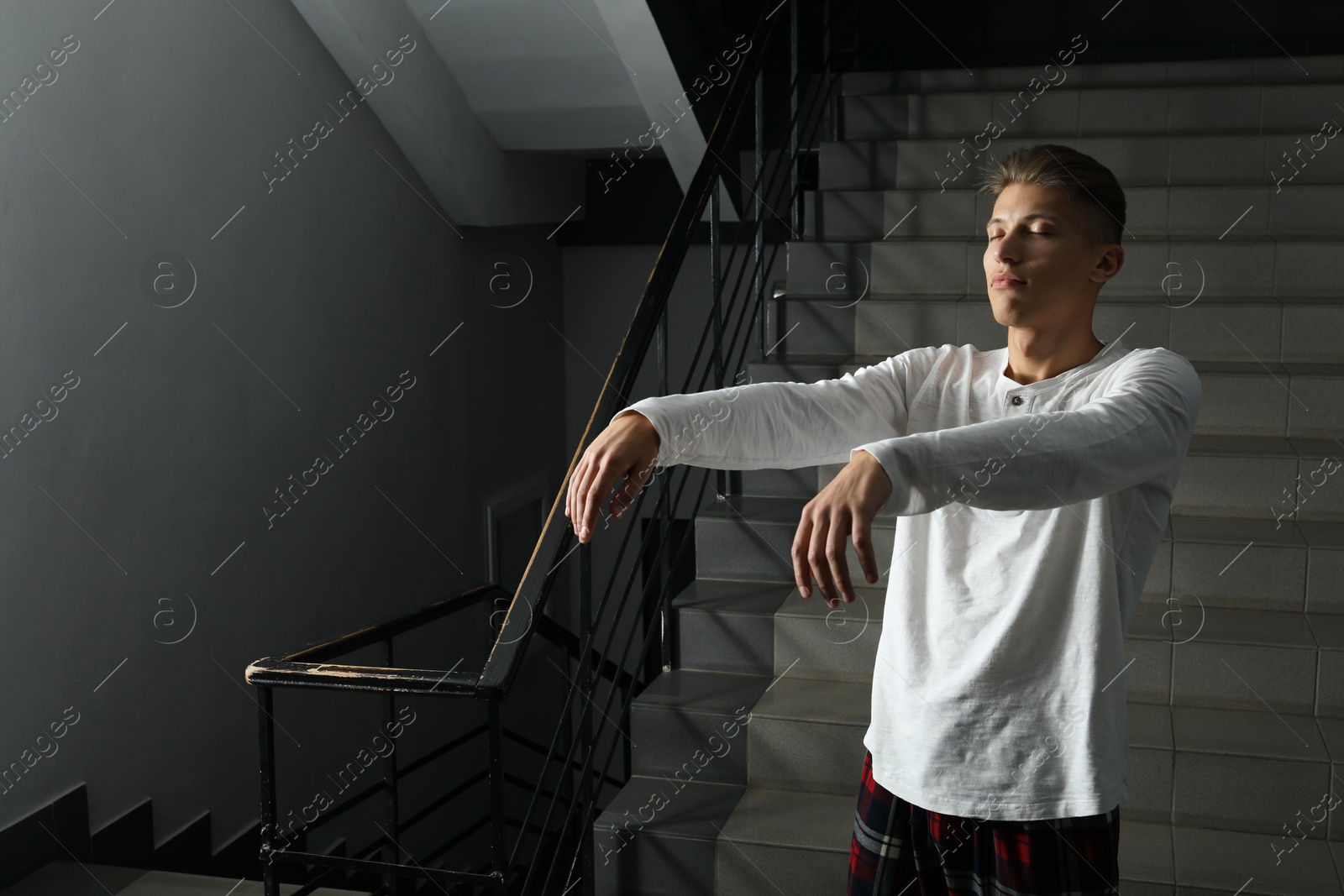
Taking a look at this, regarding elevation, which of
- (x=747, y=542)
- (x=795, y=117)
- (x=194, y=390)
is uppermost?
(x=795, y=117)

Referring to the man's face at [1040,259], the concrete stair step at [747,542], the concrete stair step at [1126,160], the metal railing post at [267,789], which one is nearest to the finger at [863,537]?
the man's face at [1040,259]

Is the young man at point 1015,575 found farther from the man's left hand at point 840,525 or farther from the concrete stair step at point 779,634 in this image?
the concrete stair step at point 779,634

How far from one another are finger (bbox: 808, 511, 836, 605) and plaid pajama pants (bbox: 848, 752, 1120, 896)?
49 cm

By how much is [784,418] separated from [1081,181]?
40 cm

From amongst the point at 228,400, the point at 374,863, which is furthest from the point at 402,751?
the point at 374,863

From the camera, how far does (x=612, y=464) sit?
1055mm

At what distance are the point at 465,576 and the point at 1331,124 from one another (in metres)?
3.90

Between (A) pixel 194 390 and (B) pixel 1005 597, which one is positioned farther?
(A) pixel 194 390

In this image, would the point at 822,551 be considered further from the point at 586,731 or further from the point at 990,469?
the point at 586,731

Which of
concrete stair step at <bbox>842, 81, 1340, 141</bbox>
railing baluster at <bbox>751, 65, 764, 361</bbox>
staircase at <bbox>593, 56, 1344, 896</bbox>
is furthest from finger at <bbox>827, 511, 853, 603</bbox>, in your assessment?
concrete stair step at <bbox>842, 81, 1340, 141</bbox>

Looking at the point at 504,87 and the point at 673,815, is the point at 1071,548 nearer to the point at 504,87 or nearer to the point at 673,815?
the point at 673,815

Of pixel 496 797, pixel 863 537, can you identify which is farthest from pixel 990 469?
pixel 496 797

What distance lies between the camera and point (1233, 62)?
3953 mm

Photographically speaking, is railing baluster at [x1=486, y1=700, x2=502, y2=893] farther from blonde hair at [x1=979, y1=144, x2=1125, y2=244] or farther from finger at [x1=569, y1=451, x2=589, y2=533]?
blonde hair at [x1=979, y1=144, x2=1125, y2=244]
